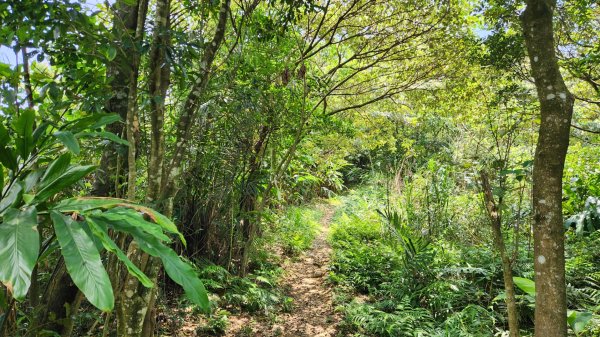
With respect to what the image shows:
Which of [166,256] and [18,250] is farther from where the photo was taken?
[166,256]

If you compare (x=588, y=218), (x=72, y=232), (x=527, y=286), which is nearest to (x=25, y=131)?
(x=72, y=232)

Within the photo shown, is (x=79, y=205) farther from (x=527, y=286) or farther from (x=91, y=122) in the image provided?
(x=527, y=286)

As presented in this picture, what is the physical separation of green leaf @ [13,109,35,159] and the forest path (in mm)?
3300

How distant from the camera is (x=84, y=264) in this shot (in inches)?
32.4

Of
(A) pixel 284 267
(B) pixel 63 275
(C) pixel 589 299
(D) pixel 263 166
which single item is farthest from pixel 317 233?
(B) pixel 63 275

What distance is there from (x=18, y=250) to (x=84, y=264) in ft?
0.48

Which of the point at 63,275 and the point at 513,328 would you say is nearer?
the point at 63,275

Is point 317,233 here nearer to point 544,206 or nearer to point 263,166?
point 263,166

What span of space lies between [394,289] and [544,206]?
304 cm

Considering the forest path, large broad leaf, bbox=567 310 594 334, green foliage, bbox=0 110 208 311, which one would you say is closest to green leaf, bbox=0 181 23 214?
green foliage, bbox=0 110 208 311

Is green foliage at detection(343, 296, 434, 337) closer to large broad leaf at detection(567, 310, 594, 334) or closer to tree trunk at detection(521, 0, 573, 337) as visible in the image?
large broad leaf at detection(567, 310, 594, 334)

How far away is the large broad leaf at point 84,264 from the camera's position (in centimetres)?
79

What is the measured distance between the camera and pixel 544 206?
2271mm

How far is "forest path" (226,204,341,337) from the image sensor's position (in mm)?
4223
